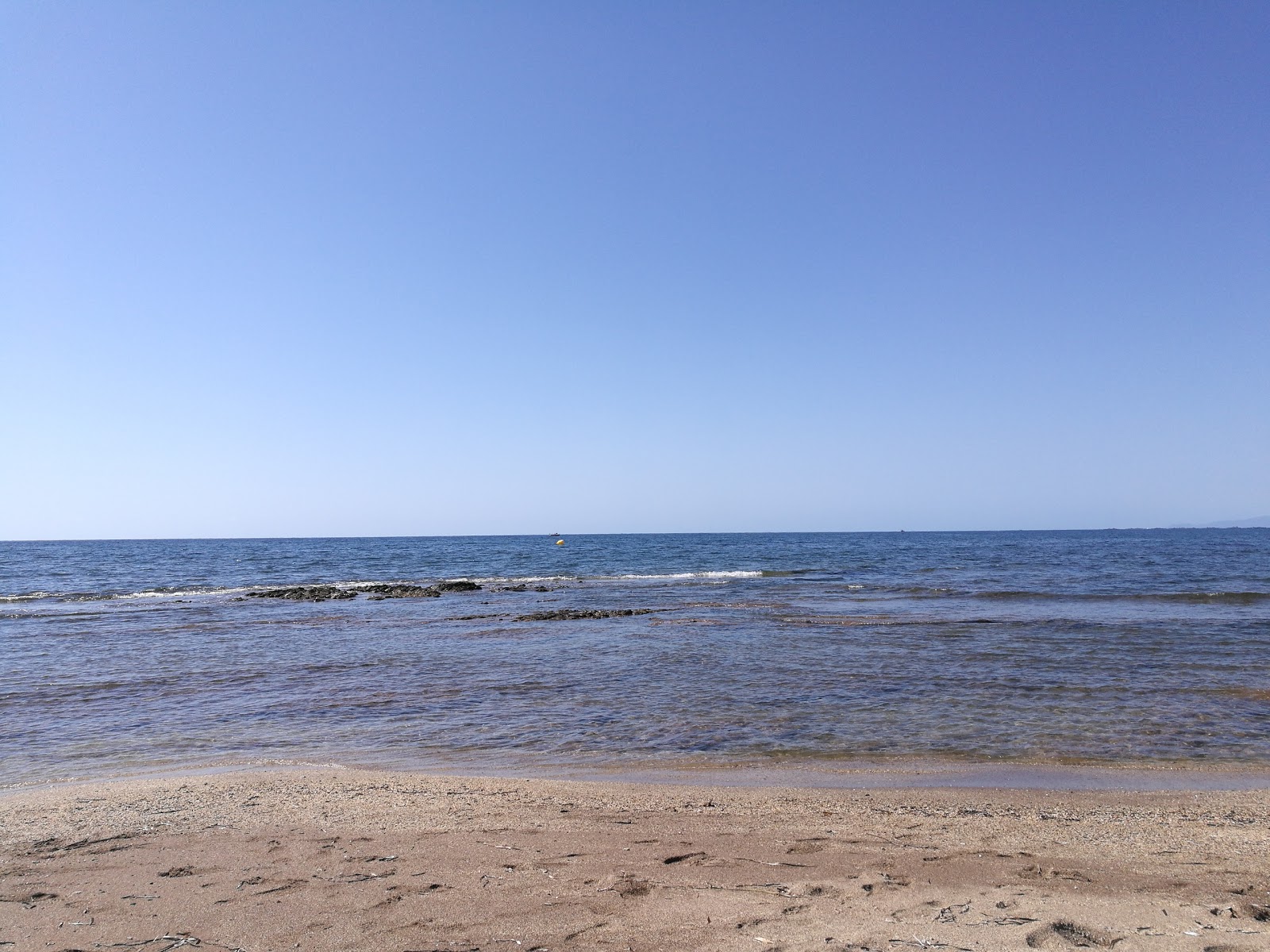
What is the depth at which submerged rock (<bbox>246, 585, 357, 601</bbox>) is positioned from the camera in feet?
115

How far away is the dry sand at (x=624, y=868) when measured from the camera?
4473 millimetres

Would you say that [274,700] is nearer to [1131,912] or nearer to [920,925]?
[920,925]

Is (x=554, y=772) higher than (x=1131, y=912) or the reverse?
the reverse

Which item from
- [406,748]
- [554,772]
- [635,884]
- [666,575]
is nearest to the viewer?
[635,884]

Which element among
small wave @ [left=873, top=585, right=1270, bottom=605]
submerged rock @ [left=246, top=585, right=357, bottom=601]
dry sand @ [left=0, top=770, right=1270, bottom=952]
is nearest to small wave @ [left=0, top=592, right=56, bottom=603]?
submerged rock @ [left=246, top=585, right=357, bottom=601]

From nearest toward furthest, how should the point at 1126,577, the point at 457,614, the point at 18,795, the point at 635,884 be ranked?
the point at 635,884
the point at 18,795
the point at 457,614
the point at 1126,577

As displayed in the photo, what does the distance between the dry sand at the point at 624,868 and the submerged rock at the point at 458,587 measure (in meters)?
31.2

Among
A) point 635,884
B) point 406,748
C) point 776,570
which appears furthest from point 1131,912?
point 776,570

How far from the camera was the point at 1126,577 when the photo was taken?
39.0 meters

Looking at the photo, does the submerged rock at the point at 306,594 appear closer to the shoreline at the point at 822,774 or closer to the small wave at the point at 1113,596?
the small wave at the point at 1113,596

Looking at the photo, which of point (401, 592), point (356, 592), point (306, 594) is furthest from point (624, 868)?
point (356, 592)

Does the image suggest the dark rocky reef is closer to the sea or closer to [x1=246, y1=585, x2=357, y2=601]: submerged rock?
the sea

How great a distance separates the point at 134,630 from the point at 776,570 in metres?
38.5

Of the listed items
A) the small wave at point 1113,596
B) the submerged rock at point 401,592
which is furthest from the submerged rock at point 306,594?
the small wave at point 1113,596
